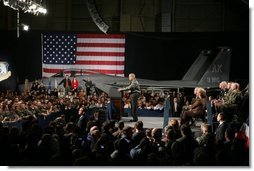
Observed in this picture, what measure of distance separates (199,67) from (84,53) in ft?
15.4

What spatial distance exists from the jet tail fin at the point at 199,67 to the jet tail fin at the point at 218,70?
256 millimetres

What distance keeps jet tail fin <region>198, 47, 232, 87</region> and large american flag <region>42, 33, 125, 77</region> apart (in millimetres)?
3414

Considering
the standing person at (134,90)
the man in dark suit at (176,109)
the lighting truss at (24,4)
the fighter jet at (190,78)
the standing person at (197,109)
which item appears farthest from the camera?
the fighter jet at (190,78)

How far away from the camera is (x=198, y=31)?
19141 mm

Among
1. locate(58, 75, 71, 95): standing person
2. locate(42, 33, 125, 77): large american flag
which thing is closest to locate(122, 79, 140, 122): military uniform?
locate(58, 75, 71, 95): standing person

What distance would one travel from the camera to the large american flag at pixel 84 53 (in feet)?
58.9

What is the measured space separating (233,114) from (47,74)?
12.0 m

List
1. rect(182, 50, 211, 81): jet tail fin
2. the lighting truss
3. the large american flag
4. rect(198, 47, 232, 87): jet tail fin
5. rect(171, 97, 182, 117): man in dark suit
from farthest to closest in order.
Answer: the large american flag
rect(182, 50, 211, 81): jet tail fin
rect(198, 47, 232, 87): jet tail fin
the lighting truss
rect(171, 97, 182, 117): man in dark suit

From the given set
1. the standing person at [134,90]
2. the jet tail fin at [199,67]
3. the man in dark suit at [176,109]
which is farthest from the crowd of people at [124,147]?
the jet tail fin at [199,67]

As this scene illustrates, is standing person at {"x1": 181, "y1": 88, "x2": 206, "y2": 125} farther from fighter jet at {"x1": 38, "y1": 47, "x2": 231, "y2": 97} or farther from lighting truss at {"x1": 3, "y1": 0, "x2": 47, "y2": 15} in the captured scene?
fighter jet at {"x1": 38, "y1": 47, "x2": 231, "y2": 97}

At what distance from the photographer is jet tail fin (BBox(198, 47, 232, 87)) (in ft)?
55.1

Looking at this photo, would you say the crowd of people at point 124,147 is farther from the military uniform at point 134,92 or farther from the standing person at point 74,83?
the standing person at point 74,83

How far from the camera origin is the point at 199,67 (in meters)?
17.7

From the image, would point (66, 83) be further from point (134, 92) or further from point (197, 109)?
point (197, 109)
